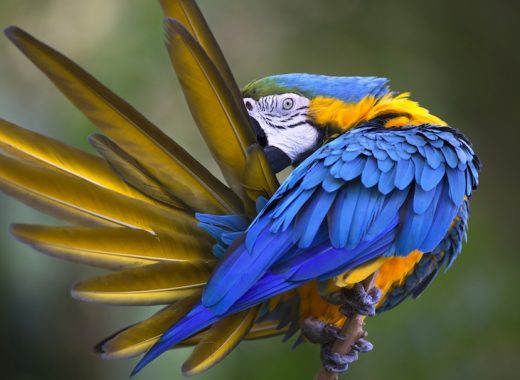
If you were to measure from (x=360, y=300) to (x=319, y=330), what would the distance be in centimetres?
15

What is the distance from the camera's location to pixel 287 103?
128 centimetres

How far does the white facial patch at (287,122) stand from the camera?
1279 millimetres

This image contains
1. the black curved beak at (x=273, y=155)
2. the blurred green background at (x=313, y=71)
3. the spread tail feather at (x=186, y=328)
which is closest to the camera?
the spread tail feather at (x=186, y=328)

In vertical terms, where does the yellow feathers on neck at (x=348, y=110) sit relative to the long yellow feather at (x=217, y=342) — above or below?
above

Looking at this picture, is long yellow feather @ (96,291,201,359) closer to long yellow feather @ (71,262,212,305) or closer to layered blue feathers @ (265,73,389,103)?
long yellow feather @ (71,262,212,305)

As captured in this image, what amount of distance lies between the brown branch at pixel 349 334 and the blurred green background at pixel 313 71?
29.7 inches

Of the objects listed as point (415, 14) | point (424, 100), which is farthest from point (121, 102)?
point (415, 14)

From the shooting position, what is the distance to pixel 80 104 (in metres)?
1.03

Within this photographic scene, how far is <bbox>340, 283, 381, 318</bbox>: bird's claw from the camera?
3.56ft

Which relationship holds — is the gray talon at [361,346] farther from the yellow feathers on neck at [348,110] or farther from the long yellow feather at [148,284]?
the yellow feathers on neck at [348,110]

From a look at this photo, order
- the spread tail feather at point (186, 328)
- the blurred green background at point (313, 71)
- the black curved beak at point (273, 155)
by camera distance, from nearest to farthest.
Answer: the spread tail feather at point (186, 328) < the black curved beak at point (273, 155) < the blurred green background at point (313, 71)

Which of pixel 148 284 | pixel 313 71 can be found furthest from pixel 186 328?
pixel 313 71

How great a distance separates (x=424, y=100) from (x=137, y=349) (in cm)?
162

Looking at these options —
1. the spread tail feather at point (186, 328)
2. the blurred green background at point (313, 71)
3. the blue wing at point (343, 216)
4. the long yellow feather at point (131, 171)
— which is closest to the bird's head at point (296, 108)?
the blue wing at point (343, 216)
